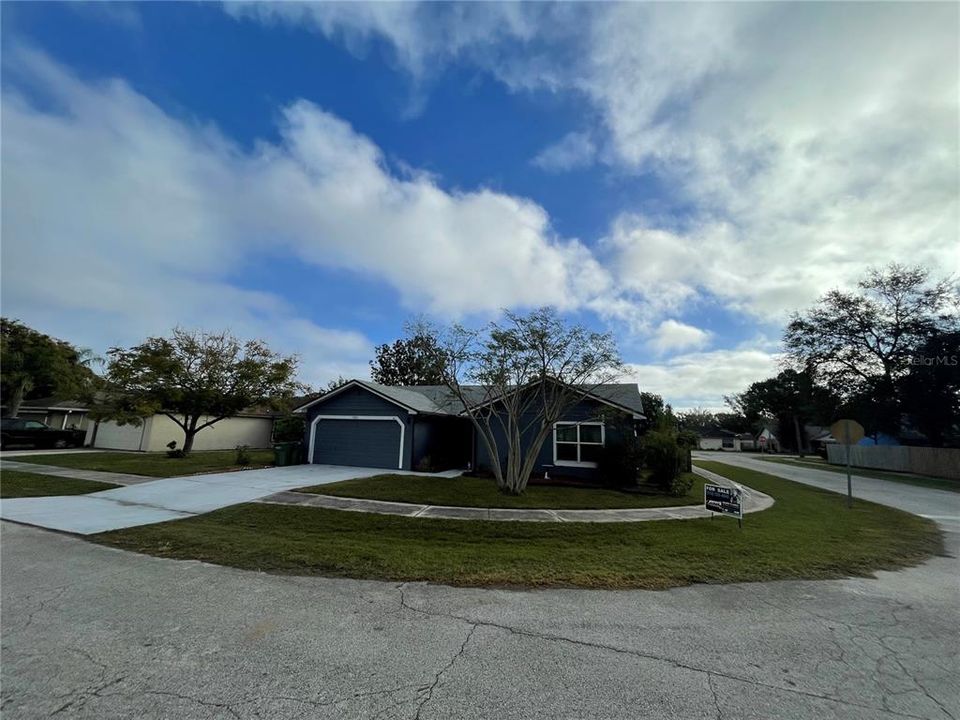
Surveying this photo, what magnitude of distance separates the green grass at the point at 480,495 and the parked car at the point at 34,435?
2188cm

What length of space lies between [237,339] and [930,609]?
24.4 m

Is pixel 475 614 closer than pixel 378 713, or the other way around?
pixel 378 713

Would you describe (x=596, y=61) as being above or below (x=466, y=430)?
above

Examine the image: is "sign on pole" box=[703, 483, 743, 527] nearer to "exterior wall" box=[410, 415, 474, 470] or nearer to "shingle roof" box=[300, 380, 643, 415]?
"shingle roof" box=[300, 380, 643, 415]

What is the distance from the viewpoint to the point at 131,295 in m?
18.3

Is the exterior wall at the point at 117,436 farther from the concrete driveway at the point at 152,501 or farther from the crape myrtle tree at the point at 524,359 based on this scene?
the crape myrtle tree at the point at 524,359

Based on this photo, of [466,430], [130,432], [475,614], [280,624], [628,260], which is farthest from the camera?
[130,432]

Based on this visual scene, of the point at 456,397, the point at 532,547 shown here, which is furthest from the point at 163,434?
the point at 532,547

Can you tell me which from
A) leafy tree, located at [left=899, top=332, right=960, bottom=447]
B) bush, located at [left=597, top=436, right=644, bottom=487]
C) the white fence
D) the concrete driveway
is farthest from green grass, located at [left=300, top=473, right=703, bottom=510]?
leafy tree, located at [left=899, top=332, right=960, bottom=447]

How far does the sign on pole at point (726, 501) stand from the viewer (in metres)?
8.24

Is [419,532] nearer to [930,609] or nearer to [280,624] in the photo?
[280,624]

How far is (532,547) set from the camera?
698 centimetres

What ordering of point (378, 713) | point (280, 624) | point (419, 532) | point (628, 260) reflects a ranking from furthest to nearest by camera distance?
point (628, 260) → point (419, 532) → point (280, 624) → point (378, 713)

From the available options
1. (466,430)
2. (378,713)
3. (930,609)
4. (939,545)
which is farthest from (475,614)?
(466,430)
